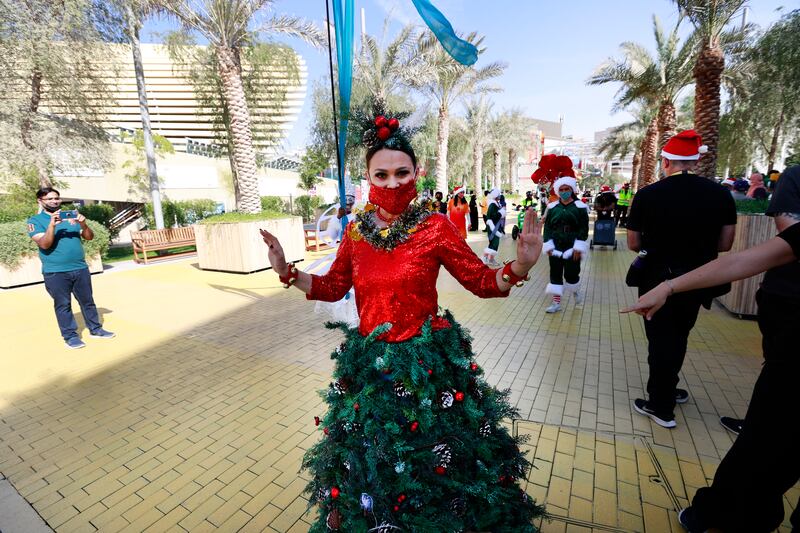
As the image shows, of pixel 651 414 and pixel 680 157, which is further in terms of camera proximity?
pixel 651 414

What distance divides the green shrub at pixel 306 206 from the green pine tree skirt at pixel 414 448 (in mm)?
26392

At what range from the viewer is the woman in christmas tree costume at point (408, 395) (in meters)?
1.57

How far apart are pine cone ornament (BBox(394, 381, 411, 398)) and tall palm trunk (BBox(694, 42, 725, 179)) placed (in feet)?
36.9

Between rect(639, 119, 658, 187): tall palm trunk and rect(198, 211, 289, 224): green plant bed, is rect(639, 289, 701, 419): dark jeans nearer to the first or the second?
→ rect(198, 211, 289, 224): green plant bed

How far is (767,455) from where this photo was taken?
1.71 m

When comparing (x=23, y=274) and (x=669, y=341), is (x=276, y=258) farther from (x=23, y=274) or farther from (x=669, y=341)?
(x=23, y=274)

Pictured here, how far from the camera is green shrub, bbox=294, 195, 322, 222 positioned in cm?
2719

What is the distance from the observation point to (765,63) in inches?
530

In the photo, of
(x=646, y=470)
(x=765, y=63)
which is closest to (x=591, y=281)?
(x=646, y=470)

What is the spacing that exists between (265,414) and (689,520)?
3.20 meters

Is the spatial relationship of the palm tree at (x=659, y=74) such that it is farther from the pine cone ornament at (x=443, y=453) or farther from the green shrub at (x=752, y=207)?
the pine cone ornament at (x=443, y=453)

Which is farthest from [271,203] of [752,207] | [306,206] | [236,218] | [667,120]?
[752,207]

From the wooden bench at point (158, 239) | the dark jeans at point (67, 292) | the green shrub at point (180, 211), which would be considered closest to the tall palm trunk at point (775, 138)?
the wooden bench at point (158, 239)

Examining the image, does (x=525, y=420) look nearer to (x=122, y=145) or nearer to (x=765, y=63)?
(x=765, y=63)
